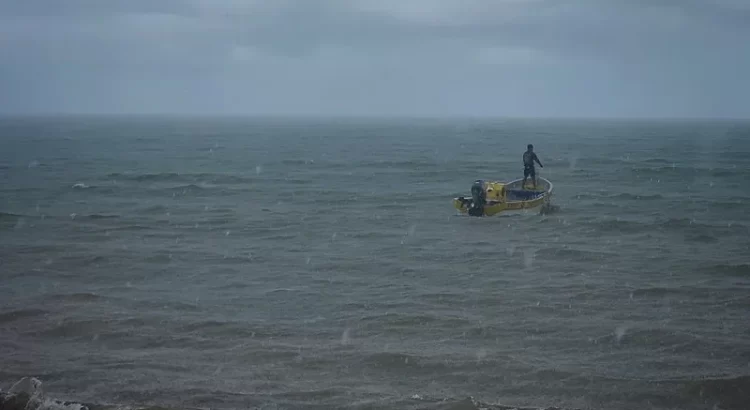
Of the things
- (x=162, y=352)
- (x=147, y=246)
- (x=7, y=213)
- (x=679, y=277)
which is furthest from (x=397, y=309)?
(x=7, y=213)

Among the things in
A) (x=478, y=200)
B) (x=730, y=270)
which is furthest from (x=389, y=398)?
(x=478, y=200)

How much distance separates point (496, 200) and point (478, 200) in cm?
100

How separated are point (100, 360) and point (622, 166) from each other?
2102 inches

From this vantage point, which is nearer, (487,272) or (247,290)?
(247,290)

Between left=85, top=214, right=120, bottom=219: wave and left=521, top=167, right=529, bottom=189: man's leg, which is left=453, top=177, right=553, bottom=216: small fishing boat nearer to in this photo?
left=521, top=167, right=529, bottom=189: man's leg

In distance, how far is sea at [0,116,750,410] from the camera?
12.5m

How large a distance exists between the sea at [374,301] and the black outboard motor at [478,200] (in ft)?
2.02

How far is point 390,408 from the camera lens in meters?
11.6

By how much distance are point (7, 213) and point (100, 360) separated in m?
22.4

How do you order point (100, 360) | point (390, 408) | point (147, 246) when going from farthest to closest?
point (147, 246) < point (100, 360) < point (390, 408)

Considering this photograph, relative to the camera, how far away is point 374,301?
18219 millimetres

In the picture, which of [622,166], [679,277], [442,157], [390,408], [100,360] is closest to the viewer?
[390,408]

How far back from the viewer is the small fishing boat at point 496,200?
30688 mm

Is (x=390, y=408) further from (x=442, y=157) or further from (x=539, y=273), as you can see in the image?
(x=442, y=157)
